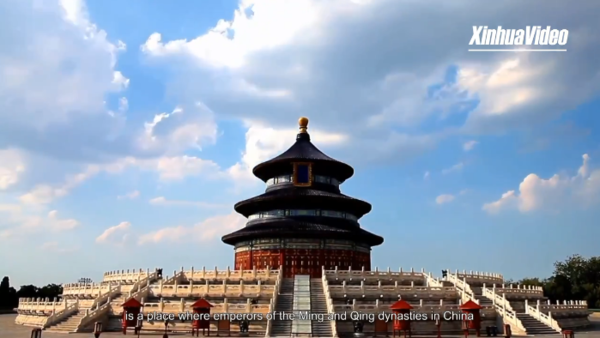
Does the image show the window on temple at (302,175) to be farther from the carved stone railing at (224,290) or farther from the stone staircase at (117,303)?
the stone staircase at (117,303)

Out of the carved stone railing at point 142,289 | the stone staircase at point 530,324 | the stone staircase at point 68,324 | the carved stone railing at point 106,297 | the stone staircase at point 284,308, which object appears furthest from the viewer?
the carved stone railing at point 106,297

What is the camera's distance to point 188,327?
31.1 m

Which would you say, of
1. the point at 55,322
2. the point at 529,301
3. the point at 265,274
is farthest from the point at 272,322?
the point at 529,301

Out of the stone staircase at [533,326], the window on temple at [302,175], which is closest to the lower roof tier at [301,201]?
the window on temple at [302,175]

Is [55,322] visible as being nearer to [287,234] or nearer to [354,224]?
[287,234]

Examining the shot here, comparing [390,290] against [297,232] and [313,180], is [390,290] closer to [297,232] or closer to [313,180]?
[297,232]

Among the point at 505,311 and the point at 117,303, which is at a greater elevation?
the point at 505,311

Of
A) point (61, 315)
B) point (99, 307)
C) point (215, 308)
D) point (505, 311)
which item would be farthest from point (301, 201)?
point (61, 315)

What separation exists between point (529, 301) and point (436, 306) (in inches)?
409

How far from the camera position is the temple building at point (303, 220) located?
47.2 m

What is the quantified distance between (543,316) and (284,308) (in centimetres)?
1623

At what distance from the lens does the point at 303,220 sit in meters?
49.2

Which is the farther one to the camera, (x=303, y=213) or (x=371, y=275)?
(x=303, y=213)

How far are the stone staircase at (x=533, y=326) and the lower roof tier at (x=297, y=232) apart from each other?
56.6ft
